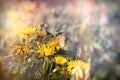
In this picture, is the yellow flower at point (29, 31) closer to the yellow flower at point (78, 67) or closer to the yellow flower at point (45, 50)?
the yellow flower at point (45, 50)

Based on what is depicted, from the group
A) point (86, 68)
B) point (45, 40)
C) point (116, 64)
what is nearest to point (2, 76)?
point (45, 40)

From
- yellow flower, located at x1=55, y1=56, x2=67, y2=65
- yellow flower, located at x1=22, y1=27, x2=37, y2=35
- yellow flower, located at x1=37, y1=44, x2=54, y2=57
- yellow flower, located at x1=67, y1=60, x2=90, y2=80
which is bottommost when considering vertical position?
yellow flower, located at x1=67, y1=60, x2=90, y2=80

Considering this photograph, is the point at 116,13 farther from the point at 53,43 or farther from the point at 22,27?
the point at 22,27

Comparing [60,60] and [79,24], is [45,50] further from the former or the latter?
[79,24]

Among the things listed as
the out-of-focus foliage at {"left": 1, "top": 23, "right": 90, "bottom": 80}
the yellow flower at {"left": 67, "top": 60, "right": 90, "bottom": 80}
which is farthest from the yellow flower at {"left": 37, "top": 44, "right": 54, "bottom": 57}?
the yellow flower at {"left": 67, "top": 60, "right": 90, "bottom": 80}

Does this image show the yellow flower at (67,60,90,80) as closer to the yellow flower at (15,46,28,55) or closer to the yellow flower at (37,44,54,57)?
the yellow flower at (37,44,54,57)
